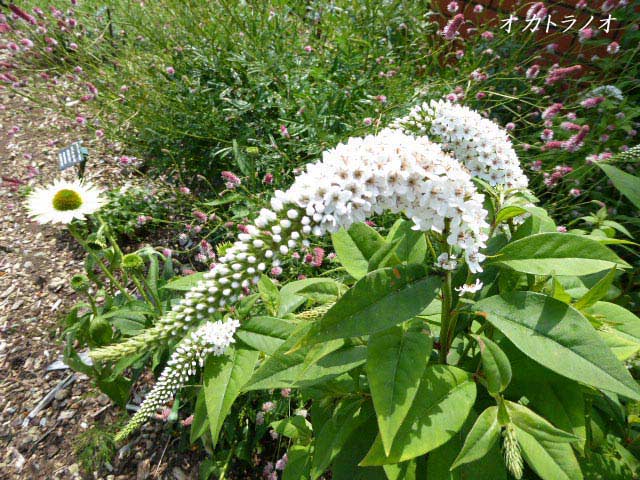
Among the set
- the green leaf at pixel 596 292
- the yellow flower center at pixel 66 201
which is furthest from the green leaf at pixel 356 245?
the yellow flower center at pixel 66 201

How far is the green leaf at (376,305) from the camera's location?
3.72 feet

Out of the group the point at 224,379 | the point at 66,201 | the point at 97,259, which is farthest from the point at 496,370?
the point at 66,201

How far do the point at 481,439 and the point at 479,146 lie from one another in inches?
44.2

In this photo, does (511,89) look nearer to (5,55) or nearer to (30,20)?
(30,20)

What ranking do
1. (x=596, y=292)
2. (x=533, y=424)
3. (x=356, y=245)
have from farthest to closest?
(x=356, y=245), (x=596, y=292), (x=533, y=424)

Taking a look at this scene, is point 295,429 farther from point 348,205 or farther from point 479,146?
point 479,146

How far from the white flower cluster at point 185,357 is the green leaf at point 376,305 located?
73 cm

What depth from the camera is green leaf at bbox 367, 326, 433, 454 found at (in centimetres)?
110

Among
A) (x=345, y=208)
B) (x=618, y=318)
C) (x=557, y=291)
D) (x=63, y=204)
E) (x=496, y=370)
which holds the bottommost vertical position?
(x=618, y=318)

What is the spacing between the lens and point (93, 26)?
471cm

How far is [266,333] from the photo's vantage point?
186 cm

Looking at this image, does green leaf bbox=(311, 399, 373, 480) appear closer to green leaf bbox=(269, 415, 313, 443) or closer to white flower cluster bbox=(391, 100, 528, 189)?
green leaf bbox=(269, 415, 313, 443)

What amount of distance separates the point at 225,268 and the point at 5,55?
6.54m

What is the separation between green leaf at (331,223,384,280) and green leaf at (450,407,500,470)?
638 millimetres
